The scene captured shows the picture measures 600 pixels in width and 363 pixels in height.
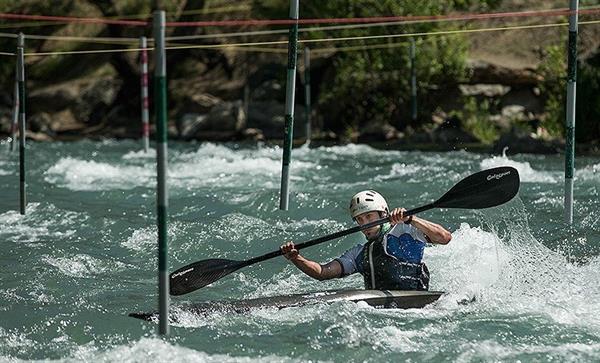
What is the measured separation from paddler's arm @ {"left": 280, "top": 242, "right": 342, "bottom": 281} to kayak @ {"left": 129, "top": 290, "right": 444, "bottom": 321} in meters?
0.22

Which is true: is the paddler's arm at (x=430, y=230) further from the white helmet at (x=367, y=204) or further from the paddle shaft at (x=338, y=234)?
the white helmet at (x=367, y=204)

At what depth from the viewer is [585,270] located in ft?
28.2

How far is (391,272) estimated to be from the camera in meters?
7.39

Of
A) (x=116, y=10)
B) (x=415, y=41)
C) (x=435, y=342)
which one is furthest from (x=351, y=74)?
(x=435, y=342)

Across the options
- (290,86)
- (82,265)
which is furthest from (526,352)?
(290,86)

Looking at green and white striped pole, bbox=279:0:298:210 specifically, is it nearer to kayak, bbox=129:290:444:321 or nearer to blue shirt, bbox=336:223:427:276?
blue shirt, bbox=336:223:427:276

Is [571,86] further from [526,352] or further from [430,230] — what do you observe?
[526,352]

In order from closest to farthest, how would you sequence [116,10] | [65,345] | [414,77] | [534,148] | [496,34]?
[65,345]
[534,148]
[414,77]
[496,34]
[116,10]

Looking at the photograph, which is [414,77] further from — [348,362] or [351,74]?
[348,362]

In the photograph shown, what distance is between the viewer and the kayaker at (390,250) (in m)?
7.39

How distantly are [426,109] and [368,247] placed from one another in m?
13.0

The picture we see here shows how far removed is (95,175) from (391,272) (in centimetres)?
804

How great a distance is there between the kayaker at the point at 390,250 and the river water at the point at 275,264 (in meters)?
0.28

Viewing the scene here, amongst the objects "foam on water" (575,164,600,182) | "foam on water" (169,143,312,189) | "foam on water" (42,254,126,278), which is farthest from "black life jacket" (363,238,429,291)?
"foam on water" (575,164,600,182)
